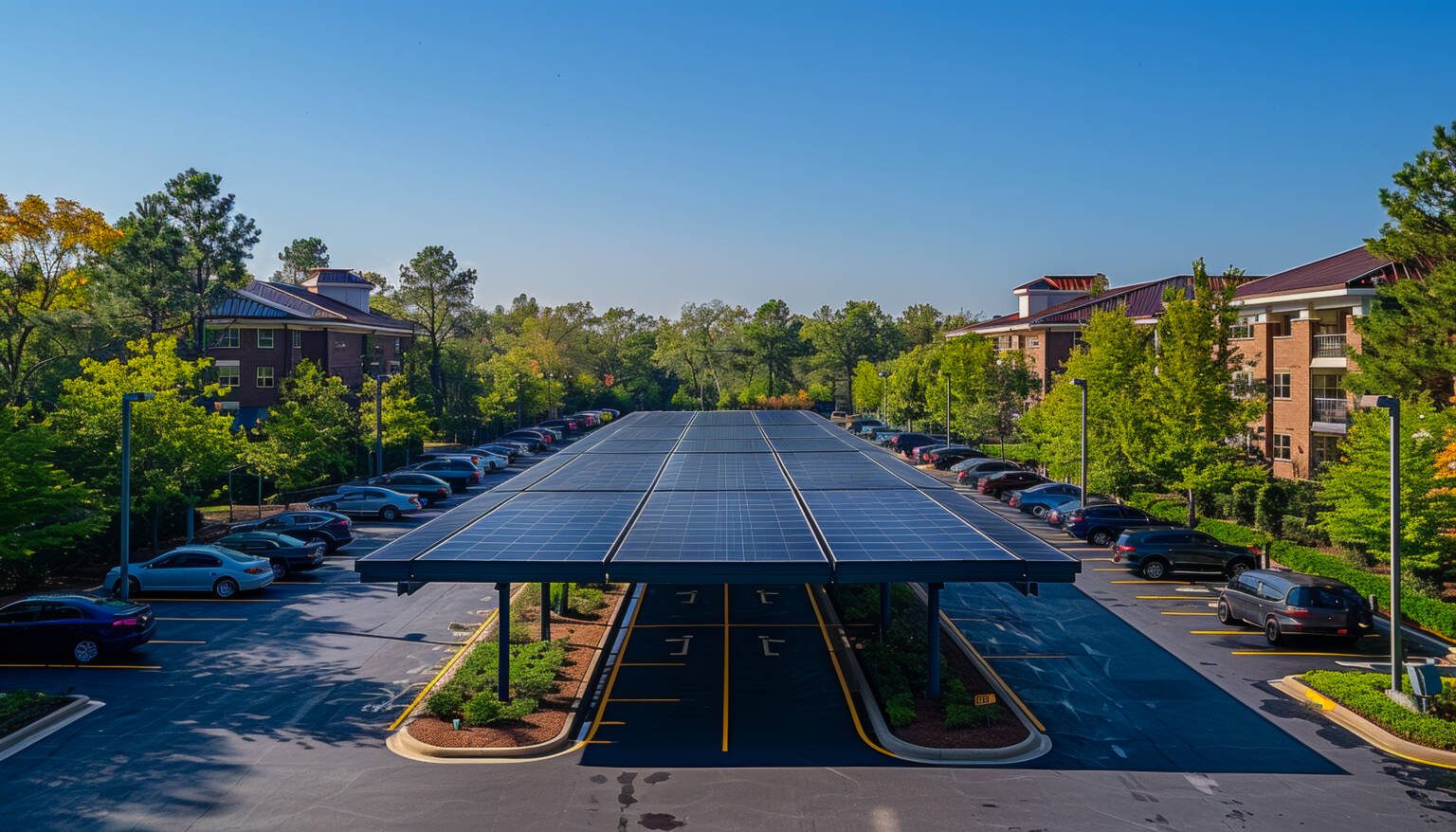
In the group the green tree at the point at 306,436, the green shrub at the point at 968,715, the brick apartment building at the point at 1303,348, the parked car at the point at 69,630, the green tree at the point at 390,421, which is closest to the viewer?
the green shrub at the point at 968,715

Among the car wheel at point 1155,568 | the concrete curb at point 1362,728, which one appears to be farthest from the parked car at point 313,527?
the concrete curb at point 1362,728

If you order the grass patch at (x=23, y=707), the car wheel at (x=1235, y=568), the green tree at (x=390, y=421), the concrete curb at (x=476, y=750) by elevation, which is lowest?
the concrete curb at (x=476, y=750)

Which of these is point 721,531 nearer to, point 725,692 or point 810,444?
point 725,692

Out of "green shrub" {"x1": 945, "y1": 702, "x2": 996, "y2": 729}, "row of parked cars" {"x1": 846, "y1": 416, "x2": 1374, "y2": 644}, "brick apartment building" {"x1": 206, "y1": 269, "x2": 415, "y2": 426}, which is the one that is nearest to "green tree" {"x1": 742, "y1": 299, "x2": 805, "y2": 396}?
"brick apartment building" {"x1": 206, "y1": 269, "x2": 415, "y2": 426}

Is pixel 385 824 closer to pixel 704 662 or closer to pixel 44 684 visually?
pixel 704 662

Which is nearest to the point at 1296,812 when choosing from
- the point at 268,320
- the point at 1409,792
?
the point at 1409,792

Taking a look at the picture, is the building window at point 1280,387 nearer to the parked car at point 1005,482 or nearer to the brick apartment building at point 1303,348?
the brick apartment building at point 1303,348

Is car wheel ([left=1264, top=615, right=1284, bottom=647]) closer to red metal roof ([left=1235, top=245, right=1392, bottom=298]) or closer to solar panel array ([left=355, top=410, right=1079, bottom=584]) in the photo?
solar panel array ([left=355, top=410, right=1079, bottom=584])
